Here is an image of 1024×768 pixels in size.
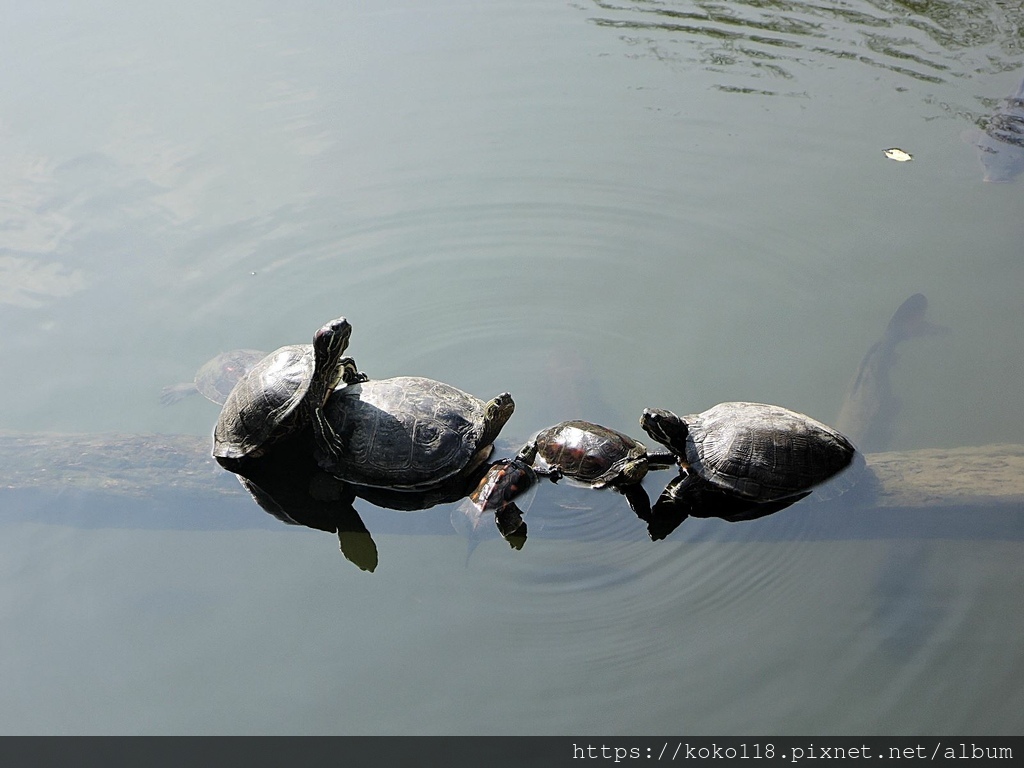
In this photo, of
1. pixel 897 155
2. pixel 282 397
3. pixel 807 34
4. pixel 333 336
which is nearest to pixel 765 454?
pixel 333 336

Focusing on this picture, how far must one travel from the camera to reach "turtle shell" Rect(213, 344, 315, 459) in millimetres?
4684

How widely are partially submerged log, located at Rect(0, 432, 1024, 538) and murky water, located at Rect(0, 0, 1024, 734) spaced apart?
0.07m

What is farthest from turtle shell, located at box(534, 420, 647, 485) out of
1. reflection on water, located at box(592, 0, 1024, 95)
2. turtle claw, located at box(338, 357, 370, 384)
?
reflection on water, located at box(592, 0, 1024, 95)

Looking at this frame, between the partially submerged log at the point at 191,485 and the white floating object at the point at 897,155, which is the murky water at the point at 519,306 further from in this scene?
the white floating object at the point at 897,155

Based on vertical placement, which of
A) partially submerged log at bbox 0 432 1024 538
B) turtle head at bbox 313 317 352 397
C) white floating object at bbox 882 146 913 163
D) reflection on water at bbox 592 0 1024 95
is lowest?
partially submerged log at bbox 0 432 1024 538

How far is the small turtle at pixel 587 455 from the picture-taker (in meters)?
4.61

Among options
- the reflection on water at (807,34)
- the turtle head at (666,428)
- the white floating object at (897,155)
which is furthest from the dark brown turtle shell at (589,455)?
the reflection on water at (807,34)

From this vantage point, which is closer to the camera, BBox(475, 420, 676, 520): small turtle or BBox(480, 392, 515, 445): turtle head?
BBox(475, 420, 676, 520): small turtle

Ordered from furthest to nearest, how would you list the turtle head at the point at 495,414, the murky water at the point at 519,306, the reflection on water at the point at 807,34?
the reflection on water at the point at 807,34
the turtle head at the point at 495,414
the murky water at the point at 519,306

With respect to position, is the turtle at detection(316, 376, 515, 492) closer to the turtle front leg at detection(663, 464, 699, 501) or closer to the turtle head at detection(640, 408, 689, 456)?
the turtle head at detection(640, 408, 689, 456)

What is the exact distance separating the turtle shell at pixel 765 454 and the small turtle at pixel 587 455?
0.31 meters

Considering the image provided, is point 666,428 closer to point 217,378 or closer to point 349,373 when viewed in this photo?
point 349,373

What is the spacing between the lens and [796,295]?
6258mm

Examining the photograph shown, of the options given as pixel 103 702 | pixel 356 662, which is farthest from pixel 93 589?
pixel 356 662
